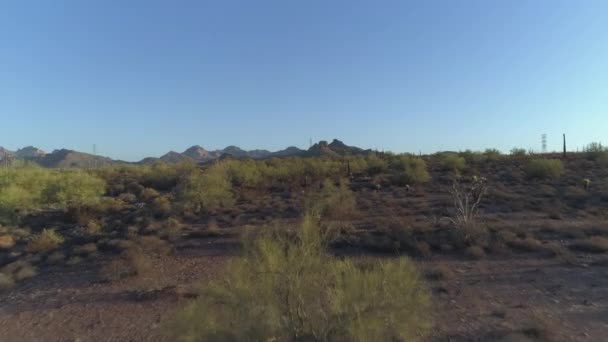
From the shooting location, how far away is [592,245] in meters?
12.1

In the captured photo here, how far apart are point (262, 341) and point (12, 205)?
70.6ft

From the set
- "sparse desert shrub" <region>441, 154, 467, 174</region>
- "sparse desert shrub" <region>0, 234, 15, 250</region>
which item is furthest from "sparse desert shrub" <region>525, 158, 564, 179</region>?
"sparse desert shrub" <region>0, 234, 15, 250</region>

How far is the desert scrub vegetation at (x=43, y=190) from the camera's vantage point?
70.0ft

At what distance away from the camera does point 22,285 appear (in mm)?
10625

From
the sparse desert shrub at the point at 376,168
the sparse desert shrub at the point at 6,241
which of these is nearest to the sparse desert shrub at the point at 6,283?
the sparse desert shrub at the point at 6,241

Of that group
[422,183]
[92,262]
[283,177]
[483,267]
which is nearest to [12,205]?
[92,262]

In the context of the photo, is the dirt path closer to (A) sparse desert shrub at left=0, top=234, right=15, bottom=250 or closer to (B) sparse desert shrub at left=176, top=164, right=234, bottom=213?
(A) sparse desert shrub at left=0, top=234, right=15, bottom=250

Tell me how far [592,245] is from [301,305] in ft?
37.1

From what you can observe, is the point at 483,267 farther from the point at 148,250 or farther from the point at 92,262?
the point at 92,262

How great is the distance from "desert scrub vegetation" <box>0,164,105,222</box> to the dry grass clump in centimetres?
2354

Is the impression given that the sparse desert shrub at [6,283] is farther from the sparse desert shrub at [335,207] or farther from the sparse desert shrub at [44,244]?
the sparse desert shrub at [335,207]

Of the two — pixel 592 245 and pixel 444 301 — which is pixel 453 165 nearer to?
pixel 592 245

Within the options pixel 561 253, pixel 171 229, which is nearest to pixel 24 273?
pixel 171 229

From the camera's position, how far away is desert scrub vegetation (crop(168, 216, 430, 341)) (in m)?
5.10
